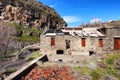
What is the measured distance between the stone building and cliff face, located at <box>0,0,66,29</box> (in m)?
59.1

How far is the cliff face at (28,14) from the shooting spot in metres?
93.8

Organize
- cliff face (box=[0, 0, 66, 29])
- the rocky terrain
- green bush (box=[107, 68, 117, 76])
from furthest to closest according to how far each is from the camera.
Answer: cliff face (box=[0, 0, 66, 29]) < the rocky terrain < green bush (box=[107, 68, 117, 76])

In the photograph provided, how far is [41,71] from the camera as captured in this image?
26.0m

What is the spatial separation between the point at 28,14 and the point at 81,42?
68565 mm

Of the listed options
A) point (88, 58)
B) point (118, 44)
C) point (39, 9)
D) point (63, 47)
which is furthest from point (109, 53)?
point (39, 9)

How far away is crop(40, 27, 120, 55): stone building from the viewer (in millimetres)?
34750

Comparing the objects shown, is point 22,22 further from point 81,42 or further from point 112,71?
point 112,71

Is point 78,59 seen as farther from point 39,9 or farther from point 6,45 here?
point 39,9

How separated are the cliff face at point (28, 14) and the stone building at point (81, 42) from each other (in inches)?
2328

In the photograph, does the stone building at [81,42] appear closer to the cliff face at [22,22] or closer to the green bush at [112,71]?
the green bush at [112,71]

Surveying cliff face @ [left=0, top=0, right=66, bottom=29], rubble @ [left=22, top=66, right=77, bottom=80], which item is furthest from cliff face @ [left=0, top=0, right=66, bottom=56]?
rubble @ [left=22, top=66, right=77, bottom=80]

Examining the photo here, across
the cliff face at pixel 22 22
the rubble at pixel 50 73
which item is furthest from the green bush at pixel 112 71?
the cliff face at pixel 22 22

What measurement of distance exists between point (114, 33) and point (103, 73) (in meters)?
10.3

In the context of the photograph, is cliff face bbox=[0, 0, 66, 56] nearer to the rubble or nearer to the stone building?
the stone building
